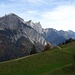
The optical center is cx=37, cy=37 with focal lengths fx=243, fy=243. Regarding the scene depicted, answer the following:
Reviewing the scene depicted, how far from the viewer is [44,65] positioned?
75.5 m

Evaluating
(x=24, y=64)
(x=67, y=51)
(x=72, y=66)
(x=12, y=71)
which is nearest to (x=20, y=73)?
(x=12, y=71)

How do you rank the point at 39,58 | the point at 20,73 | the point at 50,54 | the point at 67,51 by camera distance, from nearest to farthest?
the point at 20,73, the point at 39,58, the point at 50,54, the point at 67,51

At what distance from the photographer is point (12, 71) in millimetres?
68750

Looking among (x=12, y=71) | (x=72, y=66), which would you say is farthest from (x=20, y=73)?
(x=72, y=66)

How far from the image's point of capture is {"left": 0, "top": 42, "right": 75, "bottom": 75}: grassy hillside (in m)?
59.6

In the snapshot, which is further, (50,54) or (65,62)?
(50,54)

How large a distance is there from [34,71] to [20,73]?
13.7ft

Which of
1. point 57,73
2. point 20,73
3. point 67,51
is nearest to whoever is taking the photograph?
point 57,73

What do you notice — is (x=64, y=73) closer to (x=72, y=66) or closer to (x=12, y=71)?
(x=72, y=66)

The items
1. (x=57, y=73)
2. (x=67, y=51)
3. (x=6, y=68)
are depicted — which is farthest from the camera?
(x=67, y=51)

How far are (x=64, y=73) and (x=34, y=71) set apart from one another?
16.1 metres

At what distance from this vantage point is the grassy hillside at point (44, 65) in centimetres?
5964

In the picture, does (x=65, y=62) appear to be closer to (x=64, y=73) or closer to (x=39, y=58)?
(x=39, y=58)

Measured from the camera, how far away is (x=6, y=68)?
236 feet
